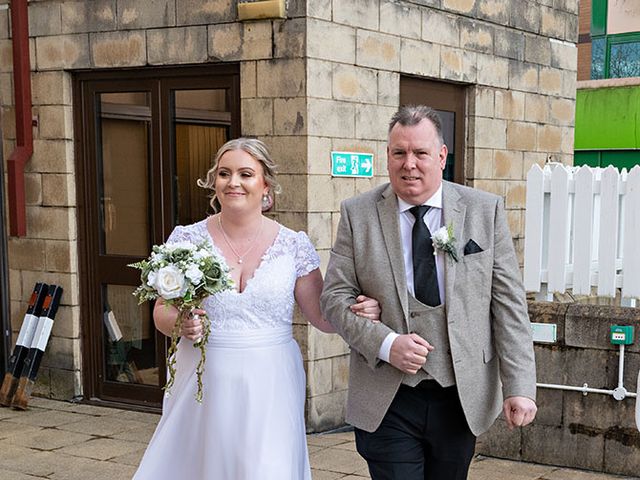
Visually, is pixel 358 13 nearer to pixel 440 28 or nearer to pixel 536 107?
pixel 440 28

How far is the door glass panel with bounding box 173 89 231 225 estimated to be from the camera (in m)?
6.79

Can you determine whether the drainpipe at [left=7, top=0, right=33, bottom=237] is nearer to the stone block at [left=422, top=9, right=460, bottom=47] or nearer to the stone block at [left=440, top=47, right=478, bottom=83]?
the stone block at [left=422, top=9, right=460, bottom=47]

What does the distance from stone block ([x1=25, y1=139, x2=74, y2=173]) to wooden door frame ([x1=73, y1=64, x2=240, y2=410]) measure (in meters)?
0.07

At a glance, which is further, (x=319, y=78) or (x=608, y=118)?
(x=608, y=118)

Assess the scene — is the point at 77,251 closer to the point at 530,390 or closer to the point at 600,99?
the point at 530,390

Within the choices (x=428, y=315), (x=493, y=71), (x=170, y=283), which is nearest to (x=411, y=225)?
(x=428, y=315)

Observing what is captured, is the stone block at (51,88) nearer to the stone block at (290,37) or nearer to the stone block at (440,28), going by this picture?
the stone block at (290,37)

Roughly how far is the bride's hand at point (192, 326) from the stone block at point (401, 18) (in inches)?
151

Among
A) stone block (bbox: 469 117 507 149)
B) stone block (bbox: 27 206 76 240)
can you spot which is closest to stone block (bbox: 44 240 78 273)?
stone block (bbox: 27 206 76 240)

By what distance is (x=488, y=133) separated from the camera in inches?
320

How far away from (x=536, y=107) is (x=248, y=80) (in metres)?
3.38

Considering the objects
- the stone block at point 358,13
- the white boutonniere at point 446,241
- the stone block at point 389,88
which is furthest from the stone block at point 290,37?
the white boutonniere at point 446,241

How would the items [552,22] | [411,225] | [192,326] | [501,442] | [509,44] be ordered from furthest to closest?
[552,22]
[509,44]
[501,442]
[192,326]
[411,225]

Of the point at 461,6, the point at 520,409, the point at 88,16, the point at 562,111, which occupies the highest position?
the point at 461,6
